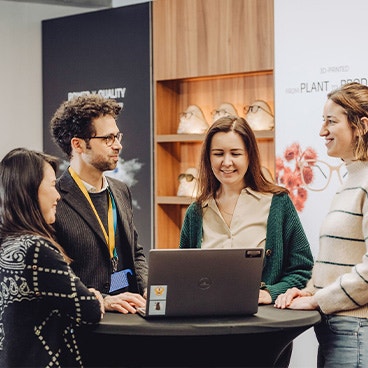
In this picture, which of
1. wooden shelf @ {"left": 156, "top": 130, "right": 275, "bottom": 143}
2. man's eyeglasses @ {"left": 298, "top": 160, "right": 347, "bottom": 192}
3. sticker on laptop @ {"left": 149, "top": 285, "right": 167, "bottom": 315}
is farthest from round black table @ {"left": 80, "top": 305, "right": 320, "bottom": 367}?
wooden shelf @ {"left": 156, "top": 130, "right": 275, "bottom": 143}

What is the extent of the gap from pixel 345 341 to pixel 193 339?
51 cm

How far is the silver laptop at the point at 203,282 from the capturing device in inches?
97.1

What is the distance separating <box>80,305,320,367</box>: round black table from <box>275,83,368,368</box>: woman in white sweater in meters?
0.09

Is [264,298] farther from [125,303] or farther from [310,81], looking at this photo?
[310,81]

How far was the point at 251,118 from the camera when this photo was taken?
4980mm

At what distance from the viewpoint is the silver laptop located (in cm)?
247

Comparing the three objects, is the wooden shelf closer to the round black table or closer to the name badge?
the name badge

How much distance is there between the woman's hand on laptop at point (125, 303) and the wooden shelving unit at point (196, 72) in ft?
7.87

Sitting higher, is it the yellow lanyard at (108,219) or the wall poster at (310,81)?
the wall poster at (310,81)

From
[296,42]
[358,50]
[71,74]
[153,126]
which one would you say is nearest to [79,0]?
[71,74]

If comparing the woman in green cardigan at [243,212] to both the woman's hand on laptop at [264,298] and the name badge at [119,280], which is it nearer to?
the woman's hand on laptop at [264,298]

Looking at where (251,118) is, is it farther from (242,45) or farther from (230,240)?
(230,240)

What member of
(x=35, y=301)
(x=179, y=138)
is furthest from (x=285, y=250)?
(x=179, y=138)

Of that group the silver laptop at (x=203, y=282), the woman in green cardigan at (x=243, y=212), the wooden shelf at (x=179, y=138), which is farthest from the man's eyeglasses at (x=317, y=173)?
the silver laptop at (x=203, y=282)
